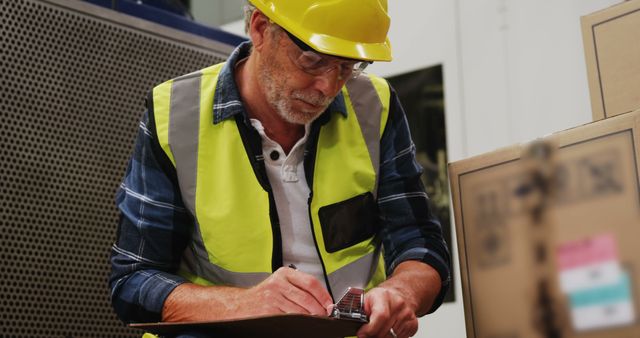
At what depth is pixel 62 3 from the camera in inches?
73.1

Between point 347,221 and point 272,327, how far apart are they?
469mm

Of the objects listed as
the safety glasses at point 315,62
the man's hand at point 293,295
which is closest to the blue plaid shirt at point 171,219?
the safety glasses at point 315,62

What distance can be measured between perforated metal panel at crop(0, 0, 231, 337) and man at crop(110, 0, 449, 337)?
1.31 feet

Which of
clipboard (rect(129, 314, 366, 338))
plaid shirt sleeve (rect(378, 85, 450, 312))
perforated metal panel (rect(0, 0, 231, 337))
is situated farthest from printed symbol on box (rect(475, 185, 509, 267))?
perforated metal panel (rect(0, 0, 231, 337))

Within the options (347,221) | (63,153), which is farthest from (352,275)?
(63,153)

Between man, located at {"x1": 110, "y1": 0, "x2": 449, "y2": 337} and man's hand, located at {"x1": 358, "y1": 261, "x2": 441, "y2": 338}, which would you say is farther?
man, located at {"x1": 110, "y1": 0, "x2": 449, "y2": 337}

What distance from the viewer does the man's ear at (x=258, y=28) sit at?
145 cm

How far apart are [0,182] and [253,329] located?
3.14 feet

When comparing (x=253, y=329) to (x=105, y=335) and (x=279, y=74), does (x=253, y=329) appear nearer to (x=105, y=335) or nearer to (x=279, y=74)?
(x=279, y=74)

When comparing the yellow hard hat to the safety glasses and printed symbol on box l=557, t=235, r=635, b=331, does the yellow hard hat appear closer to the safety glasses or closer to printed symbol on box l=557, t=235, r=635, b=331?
the safety glasses

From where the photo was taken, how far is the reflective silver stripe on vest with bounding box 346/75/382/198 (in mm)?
1498

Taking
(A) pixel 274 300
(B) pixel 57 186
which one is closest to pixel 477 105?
(B) pixel 57 186

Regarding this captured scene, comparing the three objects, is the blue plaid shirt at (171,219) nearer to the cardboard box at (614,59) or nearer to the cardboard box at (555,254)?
the cardboard box at (614,59)

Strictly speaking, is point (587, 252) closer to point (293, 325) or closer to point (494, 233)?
point (494, 233)
